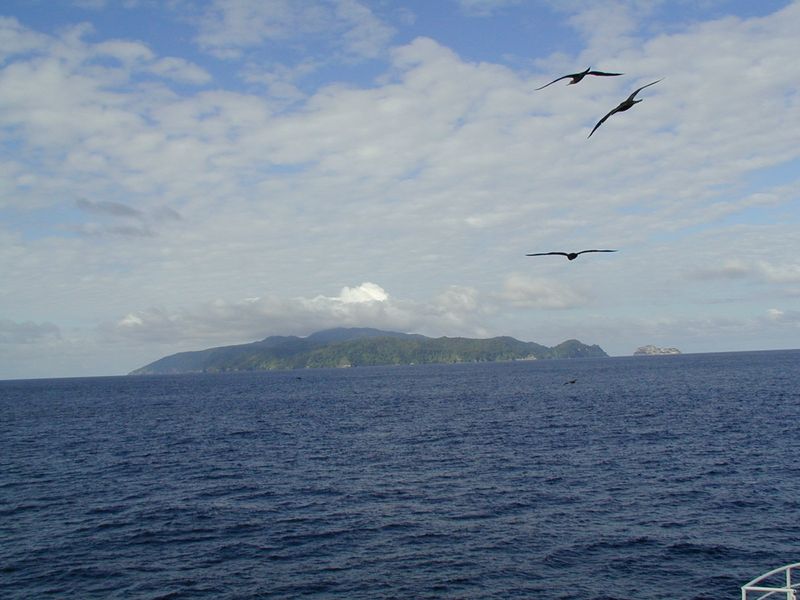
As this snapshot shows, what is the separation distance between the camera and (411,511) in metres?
51.2

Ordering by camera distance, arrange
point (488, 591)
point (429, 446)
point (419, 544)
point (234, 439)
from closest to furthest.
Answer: point (488, 591) < point (419, 544) < point (429, 446) < point (234, 439)

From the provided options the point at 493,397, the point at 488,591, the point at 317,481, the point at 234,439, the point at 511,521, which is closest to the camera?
the point at 488,591

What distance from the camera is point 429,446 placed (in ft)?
273

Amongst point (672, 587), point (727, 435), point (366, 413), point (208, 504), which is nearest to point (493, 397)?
point (366, 413)

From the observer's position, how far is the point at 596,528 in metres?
45.6

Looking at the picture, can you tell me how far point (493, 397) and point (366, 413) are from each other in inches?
1858

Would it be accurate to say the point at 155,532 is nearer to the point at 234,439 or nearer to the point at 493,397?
the point at 234,439

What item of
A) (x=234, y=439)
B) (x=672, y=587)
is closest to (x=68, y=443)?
(x=234, y=439)

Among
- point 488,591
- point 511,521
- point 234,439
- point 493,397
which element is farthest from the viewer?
point 493,397

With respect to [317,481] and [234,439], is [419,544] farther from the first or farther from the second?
[234,439]

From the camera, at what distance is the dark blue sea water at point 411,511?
124 feet

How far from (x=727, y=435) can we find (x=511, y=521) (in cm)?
5157

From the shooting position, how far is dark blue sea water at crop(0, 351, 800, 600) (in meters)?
37.9

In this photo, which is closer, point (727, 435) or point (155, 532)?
point (155, 532)
